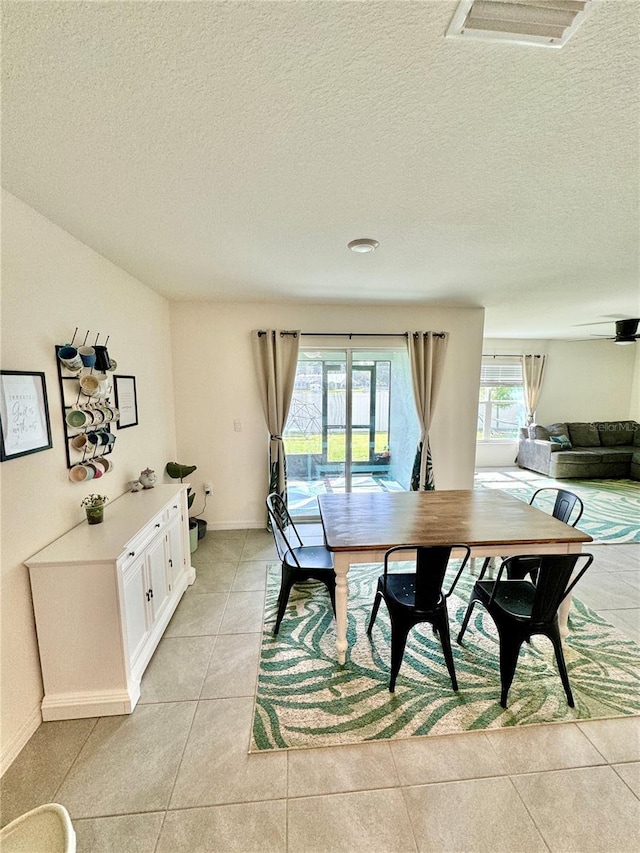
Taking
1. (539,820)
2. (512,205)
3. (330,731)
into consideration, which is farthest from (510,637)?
(512,205)

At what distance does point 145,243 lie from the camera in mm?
2225

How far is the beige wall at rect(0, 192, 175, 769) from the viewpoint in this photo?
1.59 m

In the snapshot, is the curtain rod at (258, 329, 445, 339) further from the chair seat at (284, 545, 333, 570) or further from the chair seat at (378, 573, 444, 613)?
the chair seat at (378, 573, 444, 613)

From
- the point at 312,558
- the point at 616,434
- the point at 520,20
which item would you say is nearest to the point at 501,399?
the point at 616,434

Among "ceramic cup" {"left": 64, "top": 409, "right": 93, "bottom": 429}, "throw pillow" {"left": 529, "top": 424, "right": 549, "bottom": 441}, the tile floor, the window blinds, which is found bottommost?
the tile floor

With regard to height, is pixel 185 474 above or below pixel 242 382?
below

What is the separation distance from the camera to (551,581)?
1747mm

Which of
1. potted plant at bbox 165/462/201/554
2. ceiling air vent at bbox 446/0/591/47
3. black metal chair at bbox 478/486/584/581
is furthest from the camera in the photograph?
potted plant at bbox 165/462/201/554

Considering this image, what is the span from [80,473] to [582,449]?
7.62 metres

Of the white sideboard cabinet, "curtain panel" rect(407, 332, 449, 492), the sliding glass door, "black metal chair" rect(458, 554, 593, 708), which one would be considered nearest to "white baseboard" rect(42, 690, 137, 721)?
the white sideboard cabinet

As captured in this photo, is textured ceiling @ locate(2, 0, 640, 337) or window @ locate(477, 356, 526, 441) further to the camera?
window @ locate(477, 356, 526, 441)

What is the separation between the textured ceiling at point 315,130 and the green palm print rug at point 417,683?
2559 millimetres

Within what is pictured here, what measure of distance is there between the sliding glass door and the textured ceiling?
1.83 metres

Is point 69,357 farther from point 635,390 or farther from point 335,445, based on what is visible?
point 635,390
